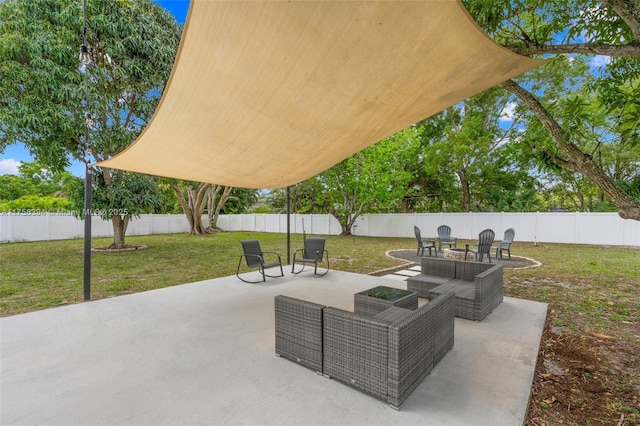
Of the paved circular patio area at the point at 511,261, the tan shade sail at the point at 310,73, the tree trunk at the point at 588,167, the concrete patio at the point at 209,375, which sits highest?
the tan shade sail at the point at 310,73

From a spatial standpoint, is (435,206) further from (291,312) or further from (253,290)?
(291,312)

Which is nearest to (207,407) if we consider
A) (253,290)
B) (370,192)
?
(253,290)

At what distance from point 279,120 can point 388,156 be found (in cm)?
1034

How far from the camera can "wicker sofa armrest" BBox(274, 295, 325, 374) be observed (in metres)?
2.17

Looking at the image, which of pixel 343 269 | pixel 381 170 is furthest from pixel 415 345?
pixel 381 170

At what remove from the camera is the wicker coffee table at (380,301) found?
279 centimetres

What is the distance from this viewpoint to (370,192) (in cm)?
1280

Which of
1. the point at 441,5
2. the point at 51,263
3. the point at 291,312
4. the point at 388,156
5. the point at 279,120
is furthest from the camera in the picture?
the point at 388,156

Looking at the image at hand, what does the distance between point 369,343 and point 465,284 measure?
2515mm

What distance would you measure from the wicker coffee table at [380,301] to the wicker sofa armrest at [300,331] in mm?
729

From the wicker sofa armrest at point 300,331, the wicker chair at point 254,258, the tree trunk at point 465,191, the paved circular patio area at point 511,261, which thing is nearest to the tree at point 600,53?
the wicker sofa armrest at point 300,331

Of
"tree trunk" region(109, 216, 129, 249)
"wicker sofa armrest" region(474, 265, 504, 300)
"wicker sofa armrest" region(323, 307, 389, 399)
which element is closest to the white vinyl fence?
"tree trunk" region(109, 216, 129, 249)

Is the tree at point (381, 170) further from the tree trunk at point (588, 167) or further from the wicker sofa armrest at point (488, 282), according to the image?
the tree trunk at point (588, 167)

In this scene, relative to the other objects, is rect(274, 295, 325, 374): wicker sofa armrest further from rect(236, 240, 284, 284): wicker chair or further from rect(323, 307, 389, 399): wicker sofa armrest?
rect(236, 240, 284, 284): wicker chair
